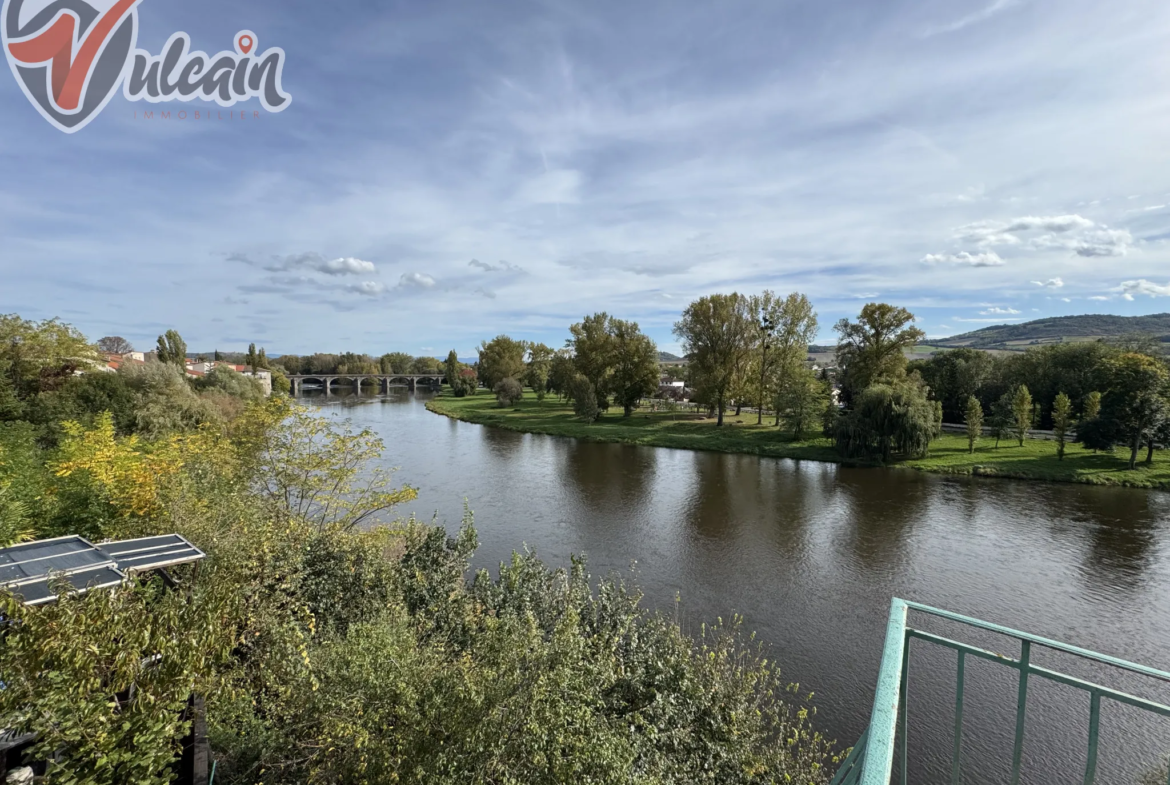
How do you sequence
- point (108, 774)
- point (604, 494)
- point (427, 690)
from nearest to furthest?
point (108, 774)
point (427, 690)
point (604, 494)

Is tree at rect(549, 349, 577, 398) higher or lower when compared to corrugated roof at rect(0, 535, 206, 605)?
higher

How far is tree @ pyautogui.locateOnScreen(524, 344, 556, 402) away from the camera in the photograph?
72.2 metres

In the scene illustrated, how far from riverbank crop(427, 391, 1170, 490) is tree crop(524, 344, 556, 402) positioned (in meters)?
10.8

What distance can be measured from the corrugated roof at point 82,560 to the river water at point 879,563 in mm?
9713

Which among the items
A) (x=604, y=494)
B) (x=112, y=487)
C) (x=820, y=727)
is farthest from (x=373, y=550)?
(x=604, y=494)

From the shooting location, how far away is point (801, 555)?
17922 mm

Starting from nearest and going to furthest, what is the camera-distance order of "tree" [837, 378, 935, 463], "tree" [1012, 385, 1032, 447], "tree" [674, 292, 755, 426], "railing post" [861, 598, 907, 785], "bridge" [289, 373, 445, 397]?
"railing post" [861, 598, 907, 785] < "tree" [837, 378, 935, 463] < "tree" [1012, 385, 1032, 447] < "tree" [674, 292, 755, 426] < "bridge" [289, 373, 445, 397]

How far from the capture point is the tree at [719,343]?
4331 cm

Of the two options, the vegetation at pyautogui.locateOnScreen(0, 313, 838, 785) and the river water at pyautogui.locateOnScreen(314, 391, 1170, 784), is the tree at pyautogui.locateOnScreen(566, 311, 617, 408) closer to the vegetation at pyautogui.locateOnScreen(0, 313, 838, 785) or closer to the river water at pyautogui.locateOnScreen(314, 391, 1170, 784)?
the river water at pyautogui.locateOnScreen(314, 391, 1170, 784)

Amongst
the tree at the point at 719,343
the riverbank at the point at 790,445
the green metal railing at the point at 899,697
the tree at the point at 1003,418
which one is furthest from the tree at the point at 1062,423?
the green metal railing at the point at 899,697

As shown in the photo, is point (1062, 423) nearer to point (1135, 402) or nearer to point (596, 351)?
point (1135, 402)

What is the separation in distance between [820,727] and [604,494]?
1669 centimetres

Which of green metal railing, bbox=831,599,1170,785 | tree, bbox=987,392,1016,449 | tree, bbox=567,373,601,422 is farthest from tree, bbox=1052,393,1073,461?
green metal railing, bbox=831,599,1170,785

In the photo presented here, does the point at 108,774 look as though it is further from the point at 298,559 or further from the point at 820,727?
the point at 820,727
